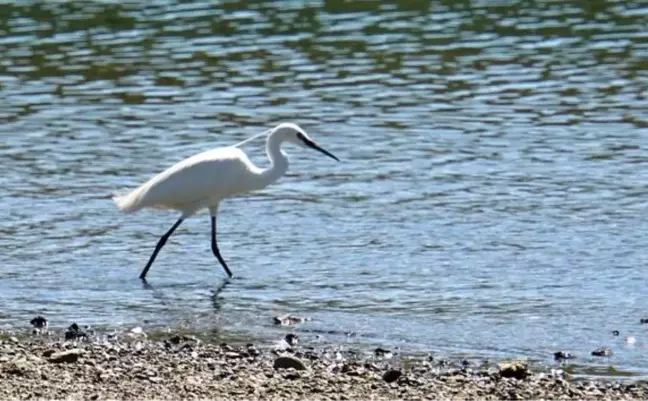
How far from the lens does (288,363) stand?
904 cm

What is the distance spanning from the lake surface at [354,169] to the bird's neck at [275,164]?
0.52m

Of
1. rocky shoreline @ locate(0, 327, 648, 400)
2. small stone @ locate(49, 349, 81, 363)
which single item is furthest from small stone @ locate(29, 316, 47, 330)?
small stone @ locate(49, 349, 81, 363)

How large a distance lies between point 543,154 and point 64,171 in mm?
4554

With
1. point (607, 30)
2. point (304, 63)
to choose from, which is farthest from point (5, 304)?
point (607, 30)

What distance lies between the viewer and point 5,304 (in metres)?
11.4

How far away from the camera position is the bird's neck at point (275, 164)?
1293 centimetres

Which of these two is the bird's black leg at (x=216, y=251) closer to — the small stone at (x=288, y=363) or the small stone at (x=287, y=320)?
the small stone at (x=287, y=320)

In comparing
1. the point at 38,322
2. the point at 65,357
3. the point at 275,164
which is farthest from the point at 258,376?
the point at 275,164

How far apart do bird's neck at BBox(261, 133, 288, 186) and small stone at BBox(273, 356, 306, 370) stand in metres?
3.98

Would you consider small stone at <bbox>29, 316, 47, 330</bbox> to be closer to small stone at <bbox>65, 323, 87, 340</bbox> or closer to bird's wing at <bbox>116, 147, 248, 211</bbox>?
small stone at <bbox>65, 323, 87, 340</bbox>

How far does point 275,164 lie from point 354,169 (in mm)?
2724

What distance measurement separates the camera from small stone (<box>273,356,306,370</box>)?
29.6 ft

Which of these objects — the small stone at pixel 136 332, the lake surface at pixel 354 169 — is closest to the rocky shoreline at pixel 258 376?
the small stone at pixel 136 332

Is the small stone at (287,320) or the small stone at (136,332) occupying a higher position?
the small stone at (136,332)
